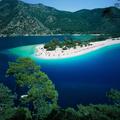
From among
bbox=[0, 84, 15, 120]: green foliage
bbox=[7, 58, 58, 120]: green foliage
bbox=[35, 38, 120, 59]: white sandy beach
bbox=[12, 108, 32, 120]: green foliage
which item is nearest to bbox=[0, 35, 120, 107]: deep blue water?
bbox=[7, 58, 58, 120]: green foliage

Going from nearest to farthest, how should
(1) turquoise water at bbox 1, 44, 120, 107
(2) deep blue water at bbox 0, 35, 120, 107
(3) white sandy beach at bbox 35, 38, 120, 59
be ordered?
1. (2) deep blue water at bbox 0, 35, 120, 107
2. (1) turquoise water at bbox 1, 44, 120, 107
3. (3) white sandy beach at bbox 35, 38, 120, 59

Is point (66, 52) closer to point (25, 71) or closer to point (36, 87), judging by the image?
point (25, 71)

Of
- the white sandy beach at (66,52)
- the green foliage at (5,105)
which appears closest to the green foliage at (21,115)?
the green foliage at (5,105)

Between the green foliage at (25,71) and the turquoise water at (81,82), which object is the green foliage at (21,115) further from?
the turquoise water at (81,82)

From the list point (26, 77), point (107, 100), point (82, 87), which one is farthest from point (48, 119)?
point (82, 87)

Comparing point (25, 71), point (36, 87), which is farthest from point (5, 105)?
point (25, 71)

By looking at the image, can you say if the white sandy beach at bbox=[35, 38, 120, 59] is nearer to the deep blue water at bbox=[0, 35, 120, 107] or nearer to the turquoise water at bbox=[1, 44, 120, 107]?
the turquoise water at bbox=[1, 44, 120, 107]

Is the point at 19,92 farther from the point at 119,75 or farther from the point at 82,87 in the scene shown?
the point at 119,75

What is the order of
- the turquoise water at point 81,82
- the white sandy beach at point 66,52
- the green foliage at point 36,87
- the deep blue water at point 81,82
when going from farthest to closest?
the white sandy beach at point 66,52 < the turquoise water at point 81,82 < the deep blue water at point 81,82 < the green foliage at point 36,87

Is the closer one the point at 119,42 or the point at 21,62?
the point at 21,62

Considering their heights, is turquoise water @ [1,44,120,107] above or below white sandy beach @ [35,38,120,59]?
below

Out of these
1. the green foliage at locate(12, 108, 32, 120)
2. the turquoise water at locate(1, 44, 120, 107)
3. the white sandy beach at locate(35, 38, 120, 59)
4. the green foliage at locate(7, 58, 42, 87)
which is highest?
the green foliage at locate(7, 58, 42, 87)
